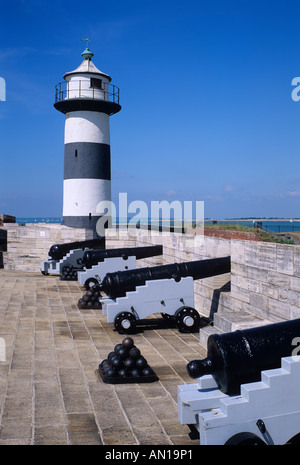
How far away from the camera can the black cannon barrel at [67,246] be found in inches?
525

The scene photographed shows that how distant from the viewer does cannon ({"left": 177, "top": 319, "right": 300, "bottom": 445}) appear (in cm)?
304

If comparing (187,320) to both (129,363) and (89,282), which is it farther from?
(89,282)

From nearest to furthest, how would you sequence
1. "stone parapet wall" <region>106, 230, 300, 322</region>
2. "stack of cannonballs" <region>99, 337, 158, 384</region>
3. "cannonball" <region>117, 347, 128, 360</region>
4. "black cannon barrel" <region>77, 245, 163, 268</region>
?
"stack of cannonballs" <region>99, 337, 158, 384</region> → "cannonball" <region>117, 347, 128, 360</region> → "stone parapet wall" <region>106, 230, 300, 322</region> → "black cannon barrel" <region>77, 245, 163, 268</region>

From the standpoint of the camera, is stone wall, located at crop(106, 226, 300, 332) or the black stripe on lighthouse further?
the black stripe on lighthouse

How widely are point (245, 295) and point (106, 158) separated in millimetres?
12676

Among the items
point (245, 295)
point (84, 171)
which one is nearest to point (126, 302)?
point (245, 295)

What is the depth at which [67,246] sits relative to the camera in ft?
44.7

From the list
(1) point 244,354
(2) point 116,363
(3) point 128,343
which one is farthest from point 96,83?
(1) point 244,354

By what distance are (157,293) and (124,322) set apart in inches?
25.8

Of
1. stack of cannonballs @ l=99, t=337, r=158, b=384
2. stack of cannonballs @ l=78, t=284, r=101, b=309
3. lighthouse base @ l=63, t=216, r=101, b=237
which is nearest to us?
stack of cannonballs @ l=99, t=337, r=158, b=384

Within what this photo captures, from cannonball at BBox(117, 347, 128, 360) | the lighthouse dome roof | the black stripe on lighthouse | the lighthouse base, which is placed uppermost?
the lighthouse dome roof

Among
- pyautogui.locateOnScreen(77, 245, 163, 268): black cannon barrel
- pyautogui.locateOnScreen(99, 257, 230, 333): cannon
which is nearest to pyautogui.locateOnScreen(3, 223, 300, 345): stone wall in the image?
pyautogui.locateOnScreen(77, 245, 163, 268): black cannon barrel

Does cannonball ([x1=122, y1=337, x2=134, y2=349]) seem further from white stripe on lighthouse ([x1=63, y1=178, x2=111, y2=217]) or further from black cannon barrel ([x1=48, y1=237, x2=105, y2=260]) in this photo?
white stripe on lighthouse ([x1=63, y1=178, x2=111, y2=217])

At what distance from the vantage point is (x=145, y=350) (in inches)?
241
